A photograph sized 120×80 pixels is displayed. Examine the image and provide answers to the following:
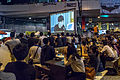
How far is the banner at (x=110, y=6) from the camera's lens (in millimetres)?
17156

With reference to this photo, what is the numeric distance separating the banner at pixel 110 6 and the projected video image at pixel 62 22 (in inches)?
273

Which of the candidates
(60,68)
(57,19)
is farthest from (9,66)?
(57,19)

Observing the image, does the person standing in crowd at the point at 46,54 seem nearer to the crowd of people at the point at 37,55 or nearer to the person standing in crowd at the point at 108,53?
the crowd of people at the point at 37,55

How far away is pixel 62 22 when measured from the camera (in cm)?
1221

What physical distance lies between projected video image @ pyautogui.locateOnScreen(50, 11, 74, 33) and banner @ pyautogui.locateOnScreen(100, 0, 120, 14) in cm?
693

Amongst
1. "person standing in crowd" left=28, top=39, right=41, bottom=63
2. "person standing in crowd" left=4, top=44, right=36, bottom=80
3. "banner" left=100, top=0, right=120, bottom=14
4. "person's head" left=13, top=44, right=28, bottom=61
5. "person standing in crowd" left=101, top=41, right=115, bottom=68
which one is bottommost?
"person standing in crowd" left=101, top=41, right=115, bottom=68

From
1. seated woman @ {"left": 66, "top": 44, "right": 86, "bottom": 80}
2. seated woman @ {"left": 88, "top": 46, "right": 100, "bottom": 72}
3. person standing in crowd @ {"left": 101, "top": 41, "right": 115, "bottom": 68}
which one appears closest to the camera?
seated woman @ {"left": 66, "top": 44, "right": 86, "bottom": 80}

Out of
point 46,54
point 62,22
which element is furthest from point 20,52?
point 62,22

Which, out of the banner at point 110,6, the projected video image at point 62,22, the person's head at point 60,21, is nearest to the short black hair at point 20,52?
the projected video image at point 62,22

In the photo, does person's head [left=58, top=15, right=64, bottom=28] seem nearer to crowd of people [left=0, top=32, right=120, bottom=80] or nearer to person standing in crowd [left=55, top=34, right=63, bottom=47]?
crowd of people [left=0, top=32, right=120, bottom=80]

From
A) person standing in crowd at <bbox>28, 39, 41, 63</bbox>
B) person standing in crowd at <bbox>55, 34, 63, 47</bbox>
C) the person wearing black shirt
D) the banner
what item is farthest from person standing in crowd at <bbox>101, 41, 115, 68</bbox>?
the banner

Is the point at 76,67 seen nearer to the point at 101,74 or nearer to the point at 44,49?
the point at 44,49

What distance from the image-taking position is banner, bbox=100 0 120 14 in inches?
675

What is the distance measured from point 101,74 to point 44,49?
2989mm
